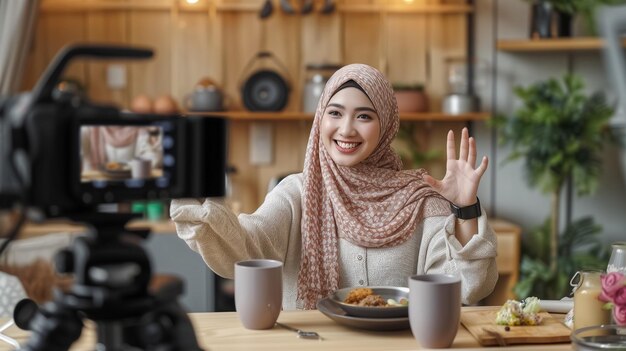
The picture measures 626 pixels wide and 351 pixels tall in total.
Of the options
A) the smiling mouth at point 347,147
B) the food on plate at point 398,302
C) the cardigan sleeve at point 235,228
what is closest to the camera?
the food on plate at point 398,302

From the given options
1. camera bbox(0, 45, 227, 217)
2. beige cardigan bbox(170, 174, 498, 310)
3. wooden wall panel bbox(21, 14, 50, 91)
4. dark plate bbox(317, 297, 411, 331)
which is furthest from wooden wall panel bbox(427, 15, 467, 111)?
camera bbox(0, 45, 227, 217)

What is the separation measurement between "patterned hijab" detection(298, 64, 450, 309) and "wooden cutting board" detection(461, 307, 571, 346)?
0.48 meters

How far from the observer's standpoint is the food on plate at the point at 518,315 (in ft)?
4.72

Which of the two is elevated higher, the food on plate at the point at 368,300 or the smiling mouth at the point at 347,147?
the smiling mouth at the point at 347,147

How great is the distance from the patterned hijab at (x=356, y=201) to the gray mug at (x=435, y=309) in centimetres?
61

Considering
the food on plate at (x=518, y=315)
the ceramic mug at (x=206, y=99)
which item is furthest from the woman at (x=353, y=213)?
the ceramic mug at (x=206, y=99)

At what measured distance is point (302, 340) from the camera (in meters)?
1.36

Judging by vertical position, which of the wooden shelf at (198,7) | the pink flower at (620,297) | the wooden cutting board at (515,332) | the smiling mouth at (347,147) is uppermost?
the wooden shelf at (198,7)

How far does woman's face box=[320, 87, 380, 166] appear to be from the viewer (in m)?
1.94

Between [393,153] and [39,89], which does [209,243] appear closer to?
[393,153]

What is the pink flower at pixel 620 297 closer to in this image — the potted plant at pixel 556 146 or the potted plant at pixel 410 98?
the potted plant at pixel 556 146

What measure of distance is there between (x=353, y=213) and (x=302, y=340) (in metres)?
0.67

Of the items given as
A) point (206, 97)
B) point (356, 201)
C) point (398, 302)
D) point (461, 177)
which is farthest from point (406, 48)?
point (398, 302)

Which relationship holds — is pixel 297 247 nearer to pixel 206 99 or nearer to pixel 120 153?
pixel 120 153
